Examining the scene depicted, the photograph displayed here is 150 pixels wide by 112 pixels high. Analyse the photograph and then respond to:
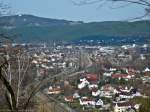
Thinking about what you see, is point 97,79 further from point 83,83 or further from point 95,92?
point 95,92

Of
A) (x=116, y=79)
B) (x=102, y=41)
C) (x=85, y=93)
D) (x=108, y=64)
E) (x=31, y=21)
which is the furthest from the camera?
(x=31, y=21)

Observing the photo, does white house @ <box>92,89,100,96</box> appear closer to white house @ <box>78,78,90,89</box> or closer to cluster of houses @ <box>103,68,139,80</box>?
white house @ <box>78,78,90,89</box>

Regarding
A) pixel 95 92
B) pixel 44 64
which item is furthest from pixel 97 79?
pixel 44 64

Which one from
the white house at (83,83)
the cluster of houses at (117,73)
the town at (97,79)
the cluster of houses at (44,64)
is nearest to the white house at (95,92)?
the town at (97,79)

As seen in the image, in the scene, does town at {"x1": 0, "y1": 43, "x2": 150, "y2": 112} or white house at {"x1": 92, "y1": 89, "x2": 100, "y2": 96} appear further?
white house at {"x1": 92, "y1": 89, "x2": 100, "y2": 96}

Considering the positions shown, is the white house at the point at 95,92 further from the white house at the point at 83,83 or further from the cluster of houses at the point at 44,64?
the cluster of houses at the point at 44,64

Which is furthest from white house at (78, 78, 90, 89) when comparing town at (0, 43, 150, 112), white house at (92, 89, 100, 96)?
white house at (92, 89, 100, 96)

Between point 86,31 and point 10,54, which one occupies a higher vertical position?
point 10,54

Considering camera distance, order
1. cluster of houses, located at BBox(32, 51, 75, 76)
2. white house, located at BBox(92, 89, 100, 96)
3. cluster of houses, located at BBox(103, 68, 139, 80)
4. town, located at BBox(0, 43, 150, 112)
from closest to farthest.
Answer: cluster of houses, located at BBox(32, 51, 75, 76), town, located at BBox(0, 43, 150, 112), white house, located at BBox(92, 89, 100, 96), cluster of houses, located at BBox(103, 68, 139, 80)

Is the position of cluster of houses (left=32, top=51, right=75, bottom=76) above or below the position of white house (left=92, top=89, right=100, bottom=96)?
above

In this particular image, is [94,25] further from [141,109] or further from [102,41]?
[141,109]

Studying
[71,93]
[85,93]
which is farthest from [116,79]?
[71,93]
